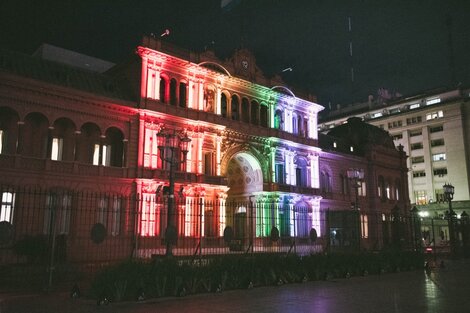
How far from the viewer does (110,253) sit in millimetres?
26234

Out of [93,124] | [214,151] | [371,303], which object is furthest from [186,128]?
[371,303]

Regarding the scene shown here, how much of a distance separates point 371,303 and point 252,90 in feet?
97.1

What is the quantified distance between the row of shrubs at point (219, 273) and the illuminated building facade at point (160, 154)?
225 centimetres

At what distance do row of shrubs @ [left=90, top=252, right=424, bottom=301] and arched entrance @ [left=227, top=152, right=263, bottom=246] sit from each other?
18.3m

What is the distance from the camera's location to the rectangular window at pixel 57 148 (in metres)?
27.1

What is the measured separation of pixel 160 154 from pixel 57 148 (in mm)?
8279

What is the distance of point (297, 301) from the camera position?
11.8 metres

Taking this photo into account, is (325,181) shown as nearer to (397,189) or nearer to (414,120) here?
(397,189)

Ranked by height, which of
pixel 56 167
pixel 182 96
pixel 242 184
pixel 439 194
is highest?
pixel 182 96

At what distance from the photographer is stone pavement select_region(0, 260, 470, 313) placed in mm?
10516

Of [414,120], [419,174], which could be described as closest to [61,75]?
[414,120]

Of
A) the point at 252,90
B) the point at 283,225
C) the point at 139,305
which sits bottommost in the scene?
the point at 139,305

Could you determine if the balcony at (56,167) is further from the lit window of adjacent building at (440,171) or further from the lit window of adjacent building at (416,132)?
the lit window of adjacent building at (416,132)

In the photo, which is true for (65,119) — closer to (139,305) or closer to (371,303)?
(139,305)
